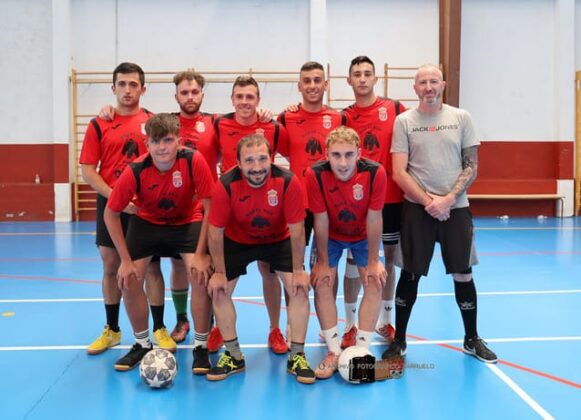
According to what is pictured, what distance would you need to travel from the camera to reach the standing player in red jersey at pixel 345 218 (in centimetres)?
366

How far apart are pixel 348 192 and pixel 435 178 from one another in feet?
2.25

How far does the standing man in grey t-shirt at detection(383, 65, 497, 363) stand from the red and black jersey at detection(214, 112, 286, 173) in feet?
3.25

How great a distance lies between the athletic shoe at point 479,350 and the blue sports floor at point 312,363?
0.20ft

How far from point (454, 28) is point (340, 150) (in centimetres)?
963

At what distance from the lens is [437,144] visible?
387cm

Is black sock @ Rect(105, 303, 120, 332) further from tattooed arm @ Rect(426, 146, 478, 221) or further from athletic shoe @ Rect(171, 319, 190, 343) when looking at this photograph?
tattooed arm @ Rect(426, 146, 478, 221)

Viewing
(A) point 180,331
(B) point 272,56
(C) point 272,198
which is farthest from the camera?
(B) point 272,56

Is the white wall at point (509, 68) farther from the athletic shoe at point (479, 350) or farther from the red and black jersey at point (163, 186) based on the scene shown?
the red and black jersey at point (163, 186)

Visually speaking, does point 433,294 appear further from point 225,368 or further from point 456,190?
point 225,368

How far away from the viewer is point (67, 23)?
12.0 meters

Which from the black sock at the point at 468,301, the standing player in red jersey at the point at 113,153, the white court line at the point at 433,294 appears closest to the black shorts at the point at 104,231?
the standing player in red jersey at the point at 113,153

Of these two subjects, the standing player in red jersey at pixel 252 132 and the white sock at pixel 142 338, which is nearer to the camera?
the white sock at pixel 142 338

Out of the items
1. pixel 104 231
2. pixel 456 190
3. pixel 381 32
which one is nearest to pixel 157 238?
pixel 104 231

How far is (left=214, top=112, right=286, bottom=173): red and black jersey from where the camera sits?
170 inches
